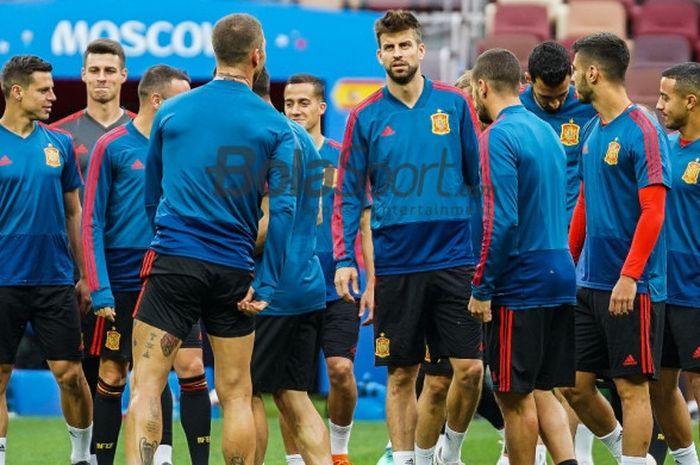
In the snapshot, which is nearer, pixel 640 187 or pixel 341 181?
pixel 640 187

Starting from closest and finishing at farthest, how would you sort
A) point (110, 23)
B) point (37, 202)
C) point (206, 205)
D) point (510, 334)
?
point (206, 205) < point (510, 334) < point (37, 202) < point (110, 23)

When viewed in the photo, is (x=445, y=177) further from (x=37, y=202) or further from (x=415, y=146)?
(x=37, y=202)

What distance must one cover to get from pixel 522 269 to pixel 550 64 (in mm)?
1710

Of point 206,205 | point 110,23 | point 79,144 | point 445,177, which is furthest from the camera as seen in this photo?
point 110,23

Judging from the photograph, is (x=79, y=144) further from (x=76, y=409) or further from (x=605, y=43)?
(x=605, y=43)

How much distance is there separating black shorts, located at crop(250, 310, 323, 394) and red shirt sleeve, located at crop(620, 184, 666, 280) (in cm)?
169

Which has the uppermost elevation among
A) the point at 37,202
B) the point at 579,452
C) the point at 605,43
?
the point at 605,43

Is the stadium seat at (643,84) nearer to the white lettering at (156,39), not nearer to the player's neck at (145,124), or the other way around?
the white lettering at (156,39)

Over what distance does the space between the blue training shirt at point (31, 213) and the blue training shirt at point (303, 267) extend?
154 centimetres

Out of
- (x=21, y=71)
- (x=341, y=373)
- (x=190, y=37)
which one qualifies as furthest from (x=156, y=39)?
(x=341, y=373)

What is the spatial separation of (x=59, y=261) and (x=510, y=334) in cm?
280

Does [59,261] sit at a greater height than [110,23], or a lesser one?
lesser

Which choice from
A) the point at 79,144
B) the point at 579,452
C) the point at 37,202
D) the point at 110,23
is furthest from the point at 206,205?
the point at 110,23

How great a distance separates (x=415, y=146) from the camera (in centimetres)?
726
